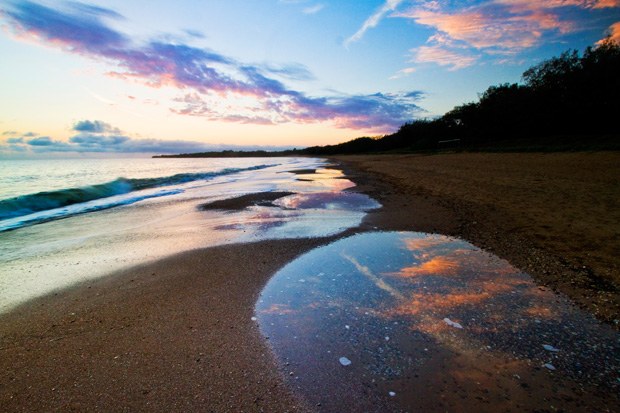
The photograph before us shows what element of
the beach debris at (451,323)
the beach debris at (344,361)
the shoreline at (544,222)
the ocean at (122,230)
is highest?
the shoreline at (544,222)

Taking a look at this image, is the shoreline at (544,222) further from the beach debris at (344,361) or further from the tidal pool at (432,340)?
the beach debris at (344,361)

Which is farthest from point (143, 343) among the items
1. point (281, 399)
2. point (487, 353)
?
point (487, 353)

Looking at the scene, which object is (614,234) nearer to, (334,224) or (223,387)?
(334,224)

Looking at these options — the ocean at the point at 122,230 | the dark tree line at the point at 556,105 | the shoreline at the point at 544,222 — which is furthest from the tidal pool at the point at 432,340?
the dark tree line at the point at 556,105

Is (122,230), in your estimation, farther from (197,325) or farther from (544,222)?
(544,222)

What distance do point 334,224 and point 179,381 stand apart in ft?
20.3

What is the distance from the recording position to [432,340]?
2982 millimetres

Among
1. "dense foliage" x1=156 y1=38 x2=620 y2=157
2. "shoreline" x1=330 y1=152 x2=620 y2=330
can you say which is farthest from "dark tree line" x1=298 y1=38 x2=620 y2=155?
"shoreline" x1=330 y1=152 x2=620 y2=330

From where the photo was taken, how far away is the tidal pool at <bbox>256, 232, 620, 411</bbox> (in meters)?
2.28

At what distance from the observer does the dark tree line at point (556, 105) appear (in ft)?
131

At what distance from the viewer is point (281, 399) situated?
2275 millimetres

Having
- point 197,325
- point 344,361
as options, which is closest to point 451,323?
point 344,361

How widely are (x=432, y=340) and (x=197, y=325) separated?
282 centimetres

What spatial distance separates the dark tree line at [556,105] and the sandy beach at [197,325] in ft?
130
